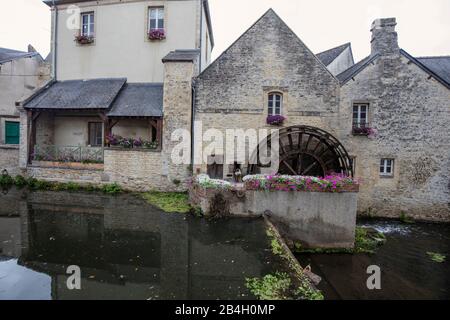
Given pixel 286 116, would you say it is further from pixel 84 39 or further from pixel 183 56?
pixel 84 39

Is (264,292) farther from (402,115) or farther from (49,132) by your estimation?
(49,132)

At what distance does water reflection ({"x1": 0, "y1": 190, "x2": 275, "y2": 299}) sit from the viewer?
3.98 m

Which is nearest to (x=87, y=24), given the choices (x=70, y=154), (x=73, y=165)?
(x=70, y=154)

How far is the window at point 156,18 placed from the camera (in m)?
12.3

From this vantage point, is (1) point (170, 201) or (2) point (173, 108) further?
(2) point (173, 108)

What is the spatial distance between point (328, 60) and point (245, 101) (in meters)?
8.61

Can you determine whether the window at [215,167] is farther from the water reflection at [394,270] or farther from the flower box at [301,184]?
the water reflection at [394,270]

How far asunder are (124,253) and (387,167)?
11346mm

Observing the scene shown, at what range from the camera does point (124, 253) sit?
526 cm

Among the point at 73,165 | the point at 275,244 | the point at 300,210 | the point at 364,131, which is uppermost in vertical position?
the point at 364,131

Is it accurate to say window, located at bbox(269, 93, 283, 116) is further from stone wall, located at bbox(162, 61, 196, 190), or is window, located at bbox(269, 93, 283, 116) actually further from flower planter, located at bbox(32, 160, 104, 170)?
flower planter, located at bbox(32, 160, 104, 170)

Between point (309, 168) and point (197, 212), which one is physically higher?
point (309, 168)

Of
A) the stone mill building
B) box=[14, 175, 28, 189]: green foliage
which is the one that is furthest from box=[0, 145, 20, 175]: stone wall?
box=[14, 175, 28, 189]: green foliage

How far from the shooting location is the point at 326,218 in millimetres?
7434
